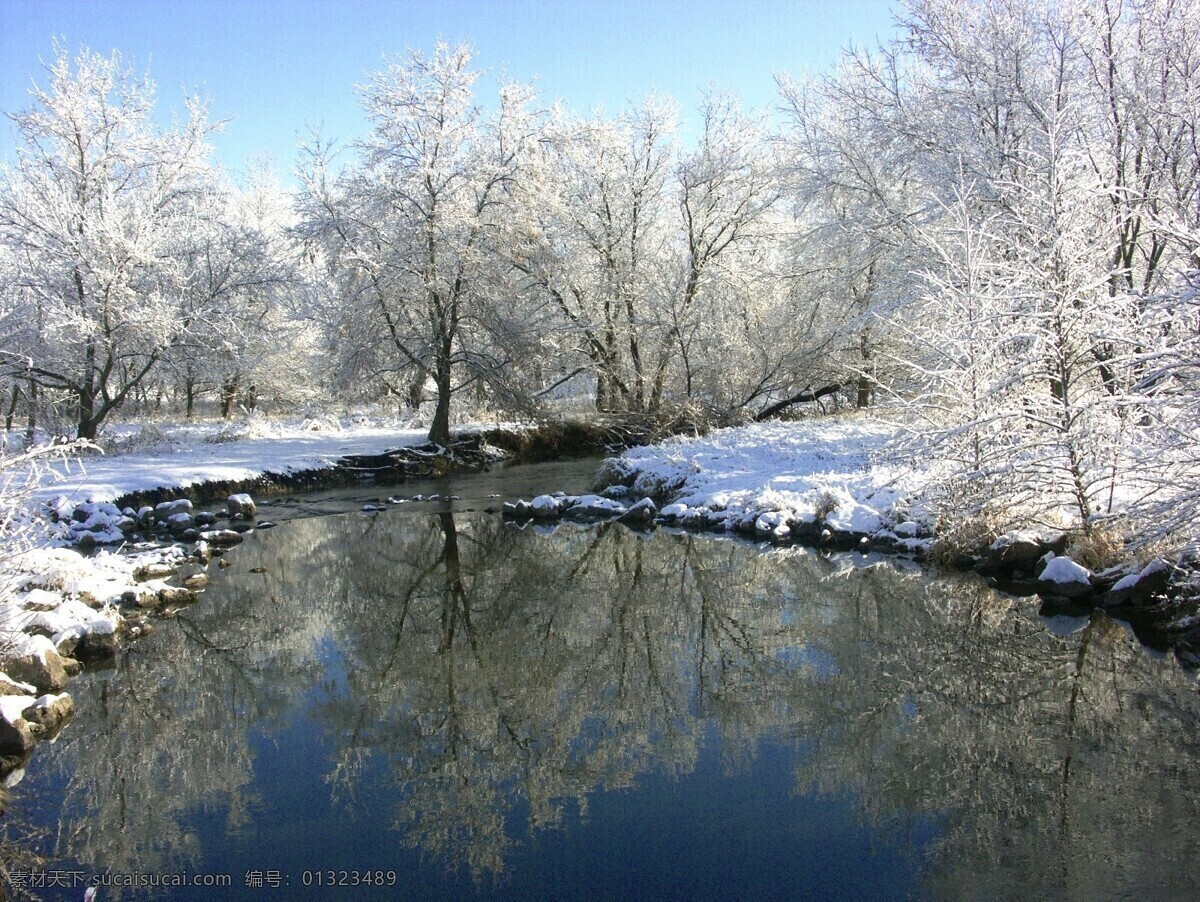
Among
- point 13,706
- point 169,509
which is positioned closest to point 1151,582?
point 13,706

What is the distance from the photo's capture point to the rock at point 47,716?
22.6 ft

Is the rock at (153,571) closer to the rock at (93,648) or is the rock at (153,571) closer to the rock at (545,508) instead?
the rock at (93,648)

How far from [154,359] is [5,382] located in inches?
171

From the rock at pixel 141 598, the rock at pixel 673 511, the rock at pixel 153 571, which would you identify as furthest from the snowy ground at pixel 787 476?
the rock at pixel 141 598

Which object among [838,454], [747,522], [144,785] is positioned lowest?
[144,785]

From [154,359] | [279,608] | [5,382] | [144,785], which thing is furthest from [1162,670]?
[5,382]

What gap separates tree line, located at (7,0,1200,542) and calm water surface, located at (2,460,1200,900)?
13.2 ft

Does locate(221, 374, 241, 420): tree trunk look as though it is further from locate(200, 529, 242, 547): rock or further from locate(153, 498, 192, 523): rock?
locate(200, 529, 242, 547): rock

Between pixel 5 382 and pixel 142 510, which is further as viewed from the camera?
pixel 5 382

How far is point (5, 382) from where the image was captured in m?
20.7

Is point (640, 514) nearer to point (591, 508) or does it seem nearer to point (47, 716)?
point (591, 508)

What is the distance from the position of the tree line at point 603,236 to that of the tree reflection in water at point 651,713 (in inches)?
152

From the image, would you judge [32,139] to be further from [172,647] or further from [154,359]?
[172,647]

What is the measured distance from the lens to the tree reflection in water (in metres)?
5.41
